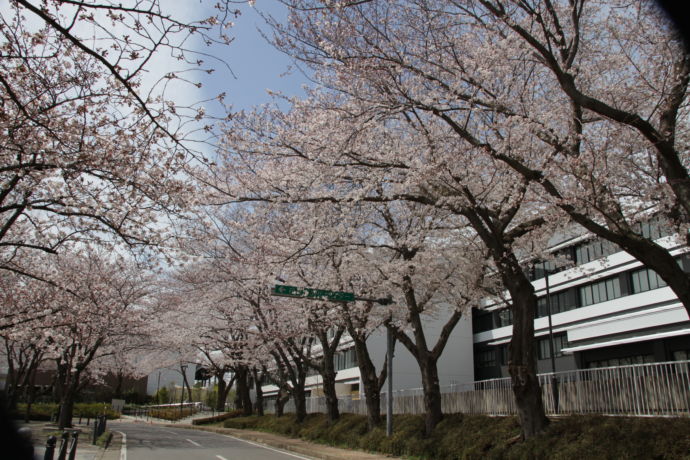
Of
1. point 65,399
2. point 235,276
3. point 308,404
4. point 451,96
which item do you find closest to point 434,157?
point 451,96

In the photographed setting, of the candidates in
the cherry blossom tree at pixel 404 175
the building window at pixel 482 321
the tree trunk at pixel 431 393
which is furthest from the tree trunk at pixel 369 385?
Result: the building window at pixel 482 321

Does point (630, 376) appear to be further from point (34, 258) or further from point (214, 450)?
point (34, 258)

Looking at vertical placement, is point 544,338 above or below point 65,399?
above

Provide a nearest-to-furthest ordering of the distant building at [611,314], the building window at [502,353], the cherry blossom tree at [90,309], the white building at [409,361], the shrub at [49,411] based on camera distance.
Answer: the cherry blossom tree at [90,309]
the distant building at [611,314]
the shrub at [49,411]
the white building at [409,361]
the building window at [502,353]

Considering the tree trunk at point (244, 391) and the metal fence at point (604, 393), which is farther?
the tree trunk at point (244, 391)

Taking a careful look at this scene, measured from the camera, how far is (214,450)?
1880 centimetres

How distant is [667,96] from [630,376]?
8151 millimetres

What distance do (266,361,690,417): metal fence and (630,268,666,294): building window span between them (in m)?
21.0

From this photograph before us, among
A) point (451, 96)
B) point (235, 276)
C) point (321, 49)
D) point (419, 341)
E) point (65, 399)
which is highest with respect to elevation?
point (321, 49)

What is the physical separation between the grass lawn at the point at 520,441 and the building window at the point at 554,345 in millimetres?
25121

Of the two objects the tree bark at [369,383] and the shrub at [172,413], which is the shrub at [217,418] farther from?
the tree bark at [369,383]

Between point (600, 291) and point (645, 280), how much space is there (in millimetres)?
4066

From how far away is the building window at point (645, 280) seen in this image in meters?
33.7

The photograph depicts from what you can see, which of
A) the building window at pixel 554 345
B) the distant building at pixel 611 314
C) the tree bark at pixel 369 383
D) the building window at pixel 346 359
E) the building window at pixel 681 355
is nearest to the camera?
the tree bark at pixel 369 383
